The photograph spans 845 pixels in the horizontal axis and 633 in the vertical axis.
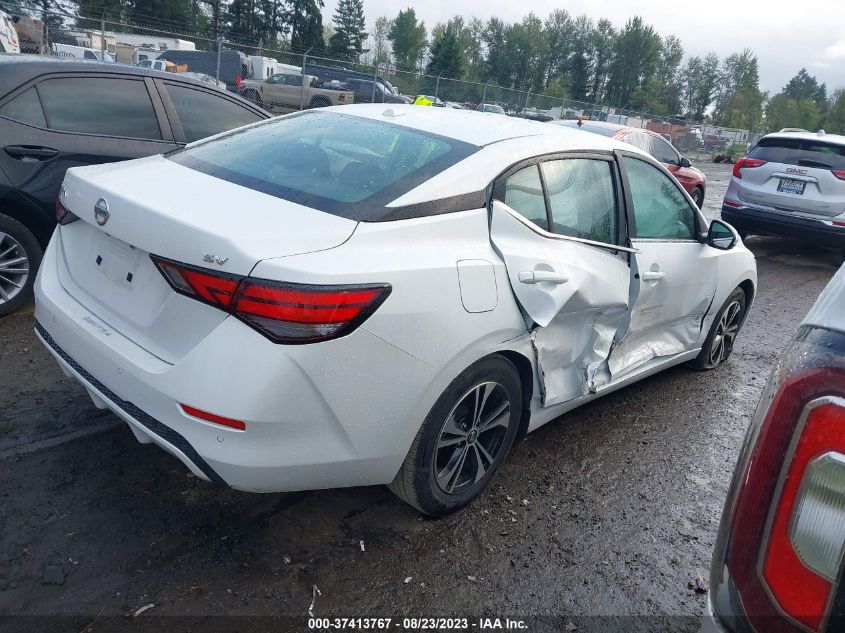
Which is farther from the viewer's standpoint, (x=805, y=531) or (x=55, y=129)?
→ (x=55, y=129)

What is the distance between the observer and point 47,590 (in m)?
2.36

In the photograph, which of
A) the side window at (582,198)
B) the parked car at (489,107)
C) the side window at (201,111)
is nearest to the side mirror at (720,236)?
the side window at (582,198)

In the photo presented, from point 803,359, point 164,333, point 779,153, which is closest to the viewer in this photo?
point 803,359

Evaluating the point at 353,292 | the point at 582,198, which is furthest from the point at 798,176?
the point at 353,292

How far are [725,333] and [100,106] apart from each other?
15.6ft

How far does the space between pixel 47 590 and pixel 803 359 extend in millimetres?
2431

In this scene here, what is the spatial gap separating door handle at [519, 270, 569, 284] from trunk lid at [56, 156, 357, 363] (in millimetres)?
807

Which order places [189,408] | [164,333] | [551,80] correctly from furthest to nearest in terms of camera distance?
[551,80] → [164,333] → [189,408]

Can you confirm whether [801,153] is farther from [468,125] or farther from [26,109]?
[26,109]

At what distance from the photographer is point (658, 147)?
11961 mm

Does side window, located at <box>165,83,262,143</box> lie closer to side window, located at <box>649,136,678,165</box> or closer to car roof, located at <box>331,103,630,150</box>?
car roof, located at <box>331,103,630,150</box>

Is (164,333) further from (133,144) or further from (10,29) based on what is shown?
(10,29)

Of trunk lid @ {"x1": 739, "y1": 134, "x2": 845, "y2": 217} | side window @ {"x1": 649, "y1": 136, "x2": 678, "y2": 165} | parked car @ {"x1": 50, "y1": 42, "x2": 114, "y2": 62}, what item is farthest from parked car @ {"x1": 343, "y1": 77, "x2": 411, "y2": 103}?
trunk lid @ {"x1": 739, "y1": 134, "x2": 845, "y2": 217}

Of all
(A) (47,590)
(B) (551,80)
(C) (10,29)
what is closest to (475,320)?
(A) (47,590)
